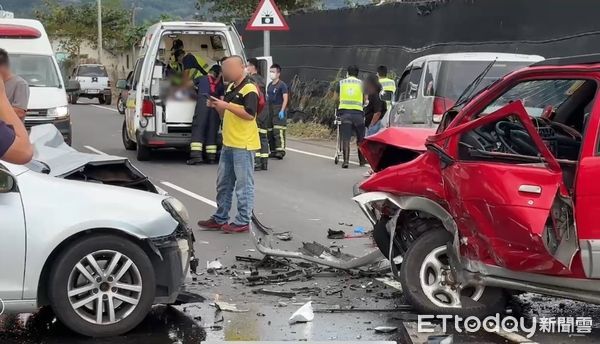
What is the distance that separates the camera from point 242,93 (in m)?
8.70

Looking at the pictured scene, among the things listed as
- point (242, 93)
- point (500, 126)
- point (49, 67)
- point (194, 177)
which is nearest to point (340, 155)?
point (194, 177)

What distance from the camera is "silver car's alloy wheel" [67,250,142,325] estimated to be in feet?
17.1

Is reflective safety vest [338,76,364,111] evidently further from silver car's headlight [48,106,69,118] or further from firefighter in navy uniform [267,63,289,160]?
silver car's headlight [48,106,69,118]

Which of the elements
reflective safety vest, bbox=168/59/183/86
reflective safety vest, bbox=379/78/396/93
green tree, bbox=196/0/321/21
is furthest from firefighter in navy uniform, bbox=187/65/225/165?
green tree, bbox=196/0/321/21

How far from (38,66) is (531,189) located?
11.2 m

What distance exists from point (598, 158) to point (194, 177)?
27.8ft

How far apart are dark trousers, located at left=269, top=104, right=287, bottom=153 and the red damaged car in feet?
28.4

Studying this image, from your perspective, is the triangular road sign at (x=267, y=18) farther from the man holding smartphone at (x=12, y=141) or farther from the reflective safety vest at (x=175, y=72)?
the man holding smartphone at (x=12, y=141)

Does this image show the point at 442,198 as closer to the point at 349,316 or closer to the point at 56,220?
the point at 349,316

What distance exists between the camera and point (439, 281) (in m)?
5.77

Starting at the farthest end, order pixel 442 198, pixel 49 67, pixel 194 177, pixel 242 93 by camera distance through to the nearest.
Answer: pixel 49 67, pixel 194 177, pixel 242 93, pixel 442 198

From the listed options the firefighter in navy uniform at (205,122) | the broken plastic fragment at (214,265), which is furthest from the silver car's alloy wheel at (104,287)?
the firefighter in navy uniform at (205,122)

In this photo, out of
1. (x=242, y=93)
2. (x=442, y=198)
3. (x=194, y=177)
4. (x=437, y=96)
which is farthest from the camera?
(x=194, y=177)

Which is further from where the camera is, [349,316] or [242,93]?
[242,93]
